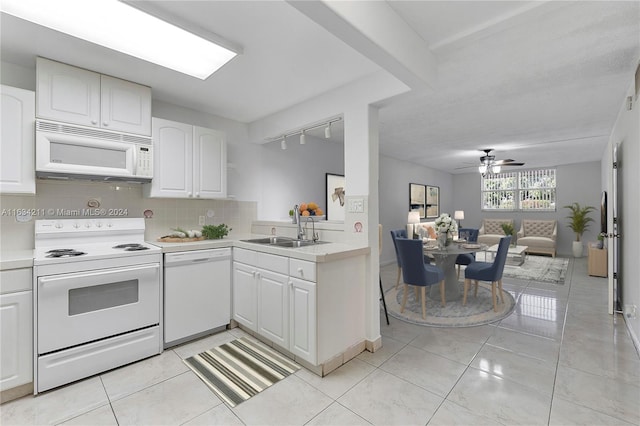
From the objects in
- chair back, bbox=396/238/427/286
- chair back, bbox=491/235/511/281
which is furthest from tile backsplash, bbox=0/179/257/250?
chair back, bbox=491/235/511/281

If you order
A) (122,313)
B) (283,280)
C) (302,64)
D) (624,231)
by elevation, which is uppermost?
→ (302,64)

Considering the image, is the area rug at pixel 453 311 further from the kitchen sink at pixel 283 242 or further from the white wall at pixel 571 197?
the white wall at pixel 571 197

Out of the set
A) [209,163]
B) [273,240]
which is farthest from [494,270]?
[209,163]

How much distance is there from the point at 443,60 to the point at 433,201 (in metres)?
6.43

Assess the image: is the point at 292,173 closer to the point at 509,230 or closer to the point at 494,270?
the point at 494,270

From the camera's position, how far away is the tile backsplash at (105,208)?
239cm

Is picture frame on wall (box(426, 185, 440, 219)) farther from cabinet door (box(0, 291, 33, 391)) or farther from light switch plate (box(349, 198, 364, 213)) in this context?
cabinet door (box(0, 291, 33, 391))

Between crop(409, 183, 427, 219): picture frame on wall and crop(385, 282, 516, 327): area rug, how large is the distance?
3.44 metres

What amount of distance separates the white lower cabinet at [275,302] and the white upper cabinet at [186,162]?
0.88 m

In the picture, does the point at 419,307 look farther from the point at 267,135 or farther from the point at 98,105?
the point at 98,105

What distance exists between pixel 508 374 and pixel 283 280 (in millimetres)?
1838

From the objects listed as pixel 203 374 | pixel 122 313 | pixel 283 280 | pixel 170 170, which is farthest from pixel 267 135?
pixel 203 374

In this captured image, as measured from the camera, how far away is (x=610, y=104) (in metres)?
3.36

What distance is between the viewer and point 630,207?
2789mm
